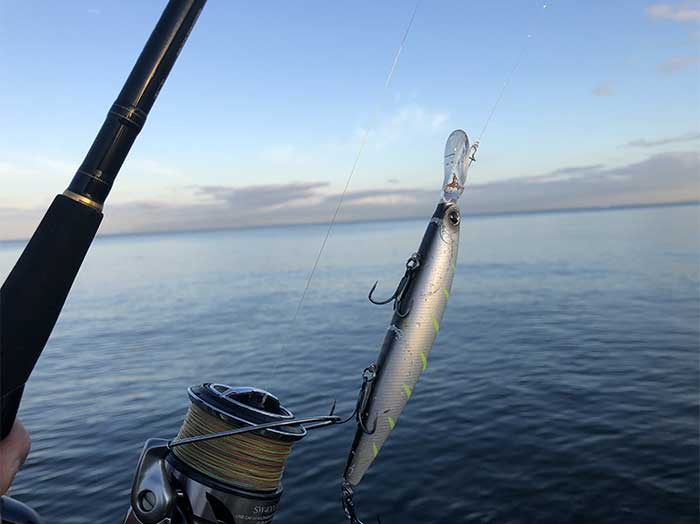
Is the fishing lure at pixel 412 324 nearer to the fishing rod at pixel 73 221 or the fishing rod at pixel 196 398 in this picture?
the fishing rod at pixel 196 398

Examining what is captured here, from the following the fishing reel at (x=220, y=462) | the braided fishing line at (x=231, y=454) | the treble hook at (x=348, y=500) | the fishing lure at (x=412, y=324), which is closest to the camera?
the fishing reel at (x=220, y=462)

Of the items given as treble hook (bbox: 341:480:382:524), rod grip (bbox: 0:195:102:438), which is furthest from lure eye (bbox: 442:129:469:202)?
rod grip (bbox: 0:195:102:438)

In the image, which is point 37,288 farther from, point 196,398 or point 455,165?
point 455,165

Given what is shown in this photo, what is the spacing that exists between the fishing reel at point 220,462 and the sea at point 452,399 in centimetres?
648

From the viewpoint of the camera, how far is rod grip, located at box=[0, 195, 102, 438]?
2.09 meters

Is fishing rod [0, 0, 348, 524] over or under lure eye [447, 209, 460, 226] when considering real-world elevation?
under

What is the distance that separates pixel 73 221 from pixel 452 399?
13.6 meters

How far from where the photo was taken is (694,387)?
14164 mm

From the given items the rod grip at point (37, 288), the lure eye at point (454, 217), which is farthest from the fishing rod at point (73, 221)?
the lure eye at point (454, 217)

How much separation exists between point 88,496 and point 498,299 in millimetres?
24080

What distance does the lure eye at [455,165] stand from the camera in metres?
4.57

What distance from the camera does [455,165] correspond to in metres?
4.56

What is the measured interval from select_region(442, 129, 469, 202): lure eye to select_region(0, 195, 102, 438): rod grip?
3039 mm

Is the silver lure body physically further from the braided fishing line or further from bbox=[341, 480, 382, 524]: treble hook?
the braided fishing line
